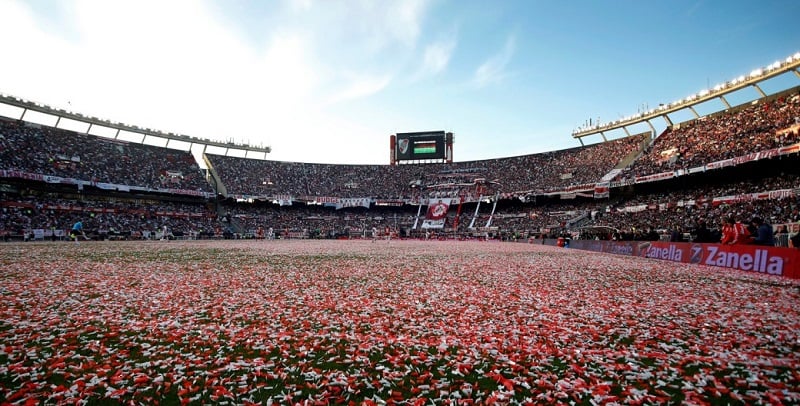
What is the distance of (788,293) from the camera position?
10.2 meters

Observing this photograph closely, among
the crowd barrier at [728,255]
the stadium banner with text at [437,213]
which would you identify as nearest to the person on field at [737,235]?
the crowd barrier at [728,255]

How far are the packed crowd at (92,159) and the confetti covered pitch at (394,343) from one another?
51.7 m

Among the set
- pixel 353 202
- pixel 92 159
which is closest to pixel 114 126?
pixel 92 159

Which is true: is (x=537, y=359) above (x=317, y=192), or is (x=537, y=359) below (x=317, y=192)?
below

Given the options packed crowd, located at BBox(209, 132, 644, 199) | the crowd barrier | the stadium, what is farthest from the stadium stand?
the stadium

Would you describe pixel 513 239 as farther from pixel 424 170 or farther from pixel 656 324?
pixel 656 324

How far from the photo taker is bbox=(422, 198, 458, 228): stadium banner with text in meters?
71.0

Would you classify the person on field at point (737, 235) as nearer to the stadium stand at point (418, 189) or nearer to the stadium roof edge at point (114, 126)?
the stadium stand at point (418, 189)

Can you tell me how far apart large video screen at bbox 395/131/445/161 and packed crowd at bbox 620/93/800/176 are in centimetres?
4050

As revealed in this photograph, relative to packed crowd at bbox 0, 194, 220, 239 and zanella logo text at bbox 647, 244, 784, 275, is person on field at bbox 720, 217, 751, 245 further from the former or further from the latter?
packed crowd at bbox 0, 194, 220, 239

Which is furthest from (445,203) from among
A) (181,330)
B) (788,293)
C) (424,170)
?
(181,330)

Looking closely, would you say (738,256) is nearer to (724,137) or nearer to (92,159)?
(724,137)

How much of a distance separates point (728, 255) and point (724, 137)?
34678 millimetres

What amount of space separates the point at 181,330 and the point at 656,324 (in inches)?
334
